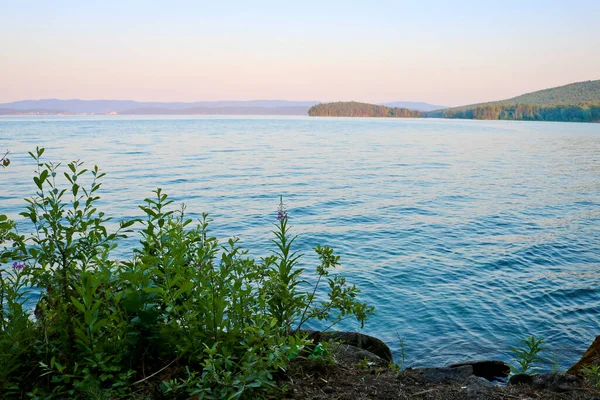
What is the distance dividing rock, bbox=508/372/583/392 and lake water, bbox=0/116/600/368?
108 inches

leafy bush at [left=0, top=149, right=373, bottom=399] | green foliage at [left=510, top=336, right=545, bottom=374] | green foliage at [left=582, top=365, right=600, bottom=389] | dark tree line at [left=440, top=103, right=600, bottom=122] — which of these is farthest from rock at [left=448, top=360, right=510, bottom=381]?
dark tree line at [left=440, top=103, right=600, bottom=122]

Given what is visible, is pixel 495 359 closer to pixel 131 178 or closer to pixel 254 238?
pixel 254 238

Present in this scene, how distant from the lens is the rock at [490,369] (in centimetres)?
716

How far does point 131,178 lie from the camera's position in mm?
27891

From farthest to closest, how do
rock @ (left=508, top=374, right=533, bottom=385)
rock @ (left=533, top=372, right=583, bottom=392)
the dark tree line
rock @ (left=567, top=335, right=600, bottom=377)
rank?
the dark tree line
rock @ (left=567, top=335, right=600, bottom=377)
rock @ (left=508, top=374, right=533, bottom=385)
rock @ (left=533, top=372, right=583, bottom=392)

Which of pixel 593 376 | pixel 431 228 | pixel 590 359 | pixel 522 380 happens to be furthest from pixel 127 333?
pixel 431 228

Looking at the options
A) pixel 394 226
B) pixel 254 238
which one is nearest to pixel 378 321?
pixel 254 238

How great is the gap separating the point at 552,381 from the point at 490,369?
2.38 metres

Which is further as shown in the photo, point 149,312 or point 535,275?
point 535,275

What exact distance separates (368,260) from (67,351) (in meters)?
10.4

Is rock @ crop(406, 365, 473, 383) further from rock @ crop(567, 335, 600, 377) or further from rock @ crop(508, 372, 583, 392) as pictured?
rock @ crop(567, 335, 600, 377)

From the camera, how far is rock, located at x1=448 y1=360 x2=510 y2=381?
23.5 ft

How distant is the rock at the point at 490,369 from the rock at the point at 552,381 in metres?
1.94

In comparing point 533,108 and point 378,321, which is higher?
point 533,108
